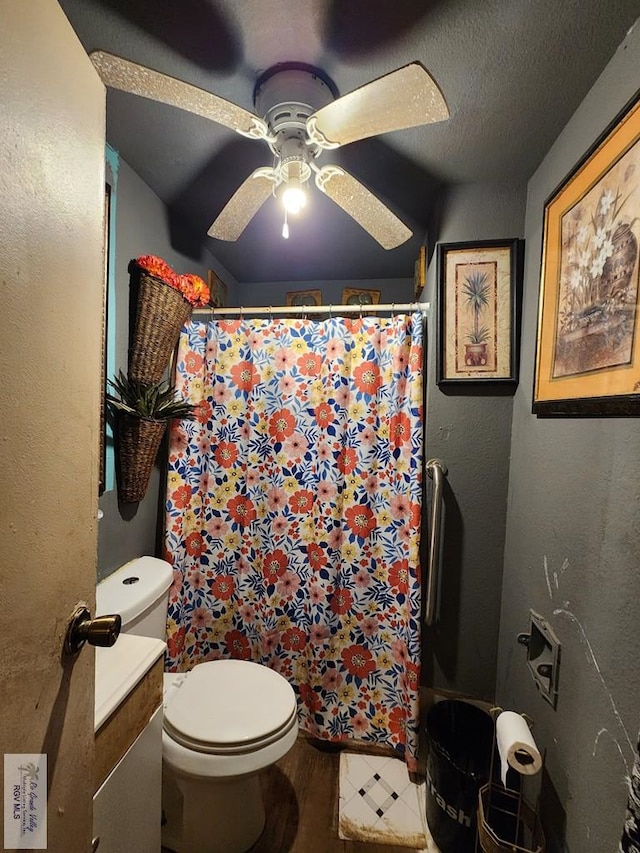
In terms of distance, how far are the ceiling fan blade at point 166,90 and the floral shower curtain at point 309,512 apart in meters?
0.75

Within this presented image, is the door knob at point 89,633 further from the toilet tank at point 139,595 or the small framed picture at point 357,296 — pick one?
the small framed picture at point 357,296

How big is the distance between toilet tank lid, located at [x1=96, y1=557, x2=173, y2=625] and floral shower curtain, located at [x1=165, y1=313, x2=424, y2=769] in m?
0.20

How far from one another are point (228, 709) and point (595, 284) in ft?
5.25

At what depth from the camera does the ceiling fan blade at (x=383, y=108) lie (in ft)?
2.56

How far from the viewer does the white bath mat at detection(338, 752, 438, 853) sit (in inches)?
48.5

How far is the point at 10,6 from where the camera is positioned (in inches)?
16.9

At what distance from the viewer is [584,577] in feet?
2.92

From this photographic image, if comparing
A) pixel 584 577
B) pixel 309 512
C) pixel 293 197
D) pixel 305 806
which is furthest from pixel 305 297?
pixel 305 806

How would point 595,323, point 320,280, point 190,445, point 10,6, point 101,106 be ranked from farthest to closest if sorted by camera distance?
point 320,280 → point 190,445 → point 595,323 → point 101,106 → point 10,6

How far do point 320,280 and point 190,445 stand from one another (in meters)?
1.59

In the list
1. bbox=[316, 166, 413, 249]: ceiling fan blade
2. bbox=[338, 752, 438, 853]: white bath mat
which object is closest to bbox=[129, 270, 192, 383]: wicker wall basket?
bbox=[316, 166, 413, 249]: ceiling fan blade

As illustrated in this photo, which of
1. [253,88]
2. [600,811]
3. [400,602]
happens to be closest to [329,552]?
[400,602]

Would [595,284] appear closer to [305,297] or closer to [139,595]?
[139,595]

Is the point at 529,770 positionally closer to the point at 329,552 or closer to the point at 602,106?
the point at 329,552
